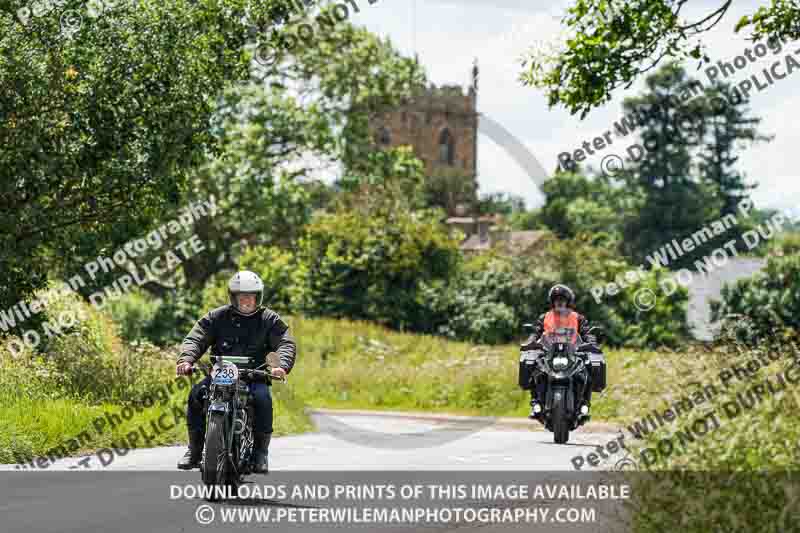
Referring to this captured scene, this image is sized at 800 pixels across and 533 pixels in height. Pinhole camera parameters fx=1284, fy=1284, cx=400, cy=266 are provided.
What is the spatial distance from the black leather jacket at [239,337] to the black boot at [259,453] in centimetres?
61

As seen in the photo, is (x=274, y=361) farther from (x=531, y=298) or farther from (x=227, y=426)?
(x=531, y=298)

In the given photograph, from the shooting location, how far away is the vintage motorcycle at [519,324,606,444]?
15070 millimetres

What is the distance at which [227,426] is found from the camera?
1057 cm

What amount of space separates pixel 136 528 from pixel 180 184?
11.5 metres

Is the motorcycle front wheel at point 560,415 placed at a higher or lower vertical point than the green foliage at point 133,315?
lower

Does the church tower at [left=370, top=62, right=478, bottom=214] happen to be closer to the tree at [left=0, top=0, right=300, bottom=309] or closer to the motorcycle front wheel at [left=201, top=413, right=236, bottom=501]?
the tree at [left=0, top=0, right=300, bottom=309]

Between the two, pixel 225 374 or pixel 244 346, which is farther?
pixel 244 346

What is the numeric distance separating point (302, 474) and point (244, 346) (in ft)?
10.3

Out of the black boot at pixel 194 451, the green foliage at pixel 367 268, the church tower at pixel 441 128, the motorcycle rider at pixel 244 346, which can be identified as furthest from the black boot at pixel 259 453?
the church tower at pixel 441 128

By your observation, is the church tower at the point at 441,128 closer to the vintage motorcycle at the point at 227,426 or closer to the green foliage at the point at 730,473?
the vintage motorcycle at the point at 227,426

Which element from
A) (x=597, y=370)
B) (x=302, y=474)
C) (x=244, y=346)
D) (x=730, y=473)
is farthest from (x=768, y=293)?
(x=730, y=473)

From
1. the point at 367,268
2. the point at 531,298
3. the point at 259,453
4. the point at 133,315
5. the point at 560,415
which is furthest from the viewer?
the point at 133,315

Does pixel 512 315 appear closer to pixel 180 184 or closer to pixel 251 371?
pixel 180 184

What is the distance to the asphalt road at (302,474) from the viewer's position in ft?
34.4
